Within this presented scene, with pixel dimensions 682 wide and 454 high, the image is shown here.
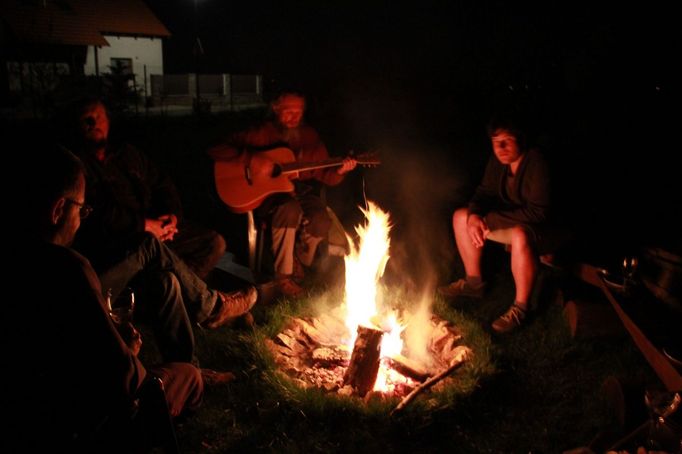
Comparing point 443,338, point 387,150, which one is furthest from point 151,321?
point 387,150

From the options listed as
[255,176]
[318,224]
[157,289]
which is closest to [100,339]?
[157,289]

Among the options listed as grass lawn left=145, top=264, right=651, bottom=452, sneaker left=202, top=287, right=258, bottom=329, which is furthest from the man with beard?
grass lawn left=145, top=264, right=651, bottom=452

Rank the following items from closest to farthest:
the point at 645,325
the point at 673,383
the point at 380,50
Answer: the point at 673,383 < the point at 645,325 < the point at 380,50

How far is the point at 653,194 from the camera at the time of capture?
5895 mm

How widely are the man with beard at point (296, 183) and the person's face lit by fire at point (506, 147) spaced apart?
4.44 ft

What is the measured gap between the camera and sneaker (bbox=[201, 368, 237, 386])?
11.6ft

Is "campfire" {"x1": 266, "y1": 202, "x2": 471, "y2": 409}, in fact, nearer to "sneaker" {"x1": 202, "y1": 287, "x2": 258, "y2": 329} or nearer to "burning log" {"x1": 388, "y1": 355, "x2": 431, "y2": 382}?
"burning log" {"x1": 388, "y1": 355, "x2": 431, "y2": 382}

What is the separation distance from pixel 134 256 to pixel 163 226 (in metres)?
0.94

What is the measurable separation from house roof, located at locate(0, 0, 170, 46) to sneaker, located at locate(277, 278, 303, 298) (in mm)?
13179

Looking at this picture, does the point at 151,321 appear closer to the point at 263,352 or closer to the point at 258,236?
the point at 263,352

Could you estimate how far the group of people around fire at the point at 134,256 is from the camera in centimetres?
169

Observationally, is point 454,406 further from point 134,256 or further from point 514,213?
point 134,256

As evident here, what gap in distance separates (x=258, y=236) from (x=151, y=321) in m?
1.97

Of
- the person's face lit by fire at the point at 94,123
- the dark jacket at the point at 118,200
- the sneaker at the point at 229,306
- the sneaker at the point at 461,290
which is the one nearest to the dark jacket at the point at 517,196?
the sneaker at the point at 461,290
